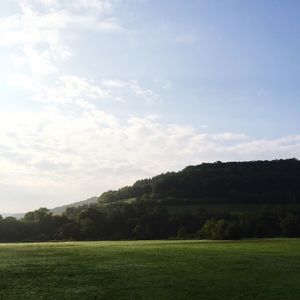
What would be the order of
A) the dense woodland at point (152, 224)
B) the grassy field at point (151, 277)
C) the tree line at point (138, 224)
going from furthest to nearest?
the tree line at point (138, 224) → the dense woodland at point (152, 224) → the grassy field at point (151, 277)

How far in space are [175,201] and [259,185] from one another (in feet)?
116

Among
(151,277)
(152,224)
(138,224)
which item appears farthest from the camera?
(152,224)

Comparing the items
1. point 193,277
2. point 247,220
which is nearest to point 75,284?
point 193,277

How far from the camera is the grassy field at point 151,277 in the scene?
2670cm

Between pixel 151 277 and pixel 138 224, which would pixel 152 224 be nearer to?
pixel 138 224

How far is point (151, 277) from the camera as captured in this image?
105ft

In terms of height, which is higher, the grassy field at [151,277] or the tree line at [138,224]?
the tree line at [138,224]

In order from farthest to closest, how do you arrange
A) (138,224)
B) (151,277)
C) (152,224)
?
(152,224) → (138,224) → (151,277)

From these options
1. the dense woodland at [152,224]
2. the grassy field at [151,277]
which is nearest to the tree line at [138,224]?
the dense woodland at [152,224]

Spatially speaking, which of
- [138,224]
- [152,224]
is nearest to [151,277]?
[138,224]

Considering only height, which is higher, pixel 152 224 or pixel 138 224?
pixel 138 224

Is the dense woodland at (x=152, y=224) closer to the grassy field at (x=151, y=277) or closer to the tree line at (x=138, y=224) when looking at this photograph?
the tree line at (x=138, y=224)

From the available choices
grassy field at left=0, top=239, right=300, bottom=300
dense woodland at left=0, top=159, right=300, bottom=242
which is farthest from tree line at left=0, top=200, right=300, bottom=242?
grassy field at left=0, top=239, right=300, bottom=300

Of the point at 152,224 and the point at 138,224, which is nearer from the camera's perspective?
the point at 138,224
